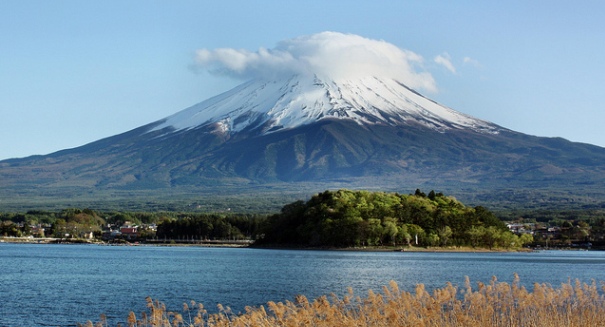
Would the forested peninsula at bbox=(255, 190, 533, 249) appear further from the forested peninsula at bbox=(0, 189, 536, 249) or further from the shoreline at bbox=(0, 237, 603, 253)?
the shoreline at bbox=(0, 237, 603, 253)

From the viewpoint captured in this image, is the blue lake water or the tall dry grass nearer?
the tall dry grass

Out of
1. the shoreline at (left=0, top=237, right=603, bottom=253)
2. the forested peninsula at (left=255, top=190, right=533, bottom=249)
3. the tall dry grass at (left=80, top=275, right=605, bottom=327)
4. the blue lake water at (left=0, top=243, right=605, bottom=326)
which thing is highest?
the forested peninsula at (left=255, top=190, right=533, bottom=249)

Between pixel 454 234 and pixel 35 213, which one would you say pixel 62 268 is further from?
pixel 35 213

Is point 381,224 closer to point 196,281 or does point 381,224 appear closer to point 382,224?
point 382,224

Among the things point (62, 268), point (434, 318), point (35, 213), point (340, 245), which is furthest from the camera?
point (35, 213)

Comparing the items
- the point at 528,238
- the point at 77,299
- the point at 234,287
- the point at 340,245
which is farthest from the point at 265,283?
the point at 528,238

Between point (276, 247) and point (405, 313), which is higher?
point (276, 247)

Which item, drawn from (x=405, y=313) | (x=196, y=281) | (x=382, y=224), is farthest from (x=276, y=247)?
(x=405, y=313)

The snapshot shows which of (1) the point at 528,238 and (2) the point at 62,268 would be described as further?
(1) the point at 528,238

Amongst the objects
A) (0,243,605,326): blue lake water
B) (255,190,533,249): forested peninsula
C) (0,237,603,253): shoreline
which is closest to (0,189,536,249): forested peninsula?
(255,190,533,249): forested peninsula
